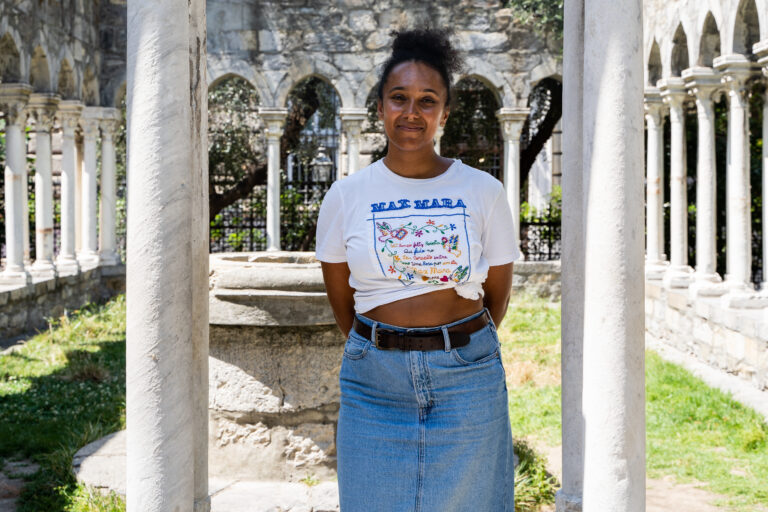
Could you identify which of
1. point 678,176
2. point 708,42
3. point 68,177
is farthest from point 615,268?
point 68,177

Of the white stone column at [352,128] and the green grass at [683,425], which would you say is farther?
the white stone column at [352,128]

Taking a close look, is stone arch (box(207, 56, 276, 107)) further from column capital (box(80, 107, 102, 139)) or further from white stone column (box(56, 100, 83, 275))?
white stone column (box(56, 100, 83, 275))

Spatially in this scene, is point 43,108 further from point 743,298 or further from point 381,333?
point 381,333

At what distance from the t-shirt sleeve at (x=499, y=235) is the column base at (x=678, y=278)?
26.2 ft

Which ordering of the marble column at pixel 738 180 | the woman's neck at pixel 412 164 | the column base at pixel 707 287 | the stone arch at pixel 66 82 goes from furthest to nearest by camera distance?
the stone arch at pixel 66 82 < the column base at pixel 707 287 < the marble column at pixel 738 180 < the woman's neck at pixel 412 164

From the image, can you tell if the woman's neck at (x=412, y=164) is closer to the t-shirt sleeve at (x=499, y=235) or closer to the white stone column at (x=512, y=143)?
the t-shirt sleeve at (x=499, y=235)

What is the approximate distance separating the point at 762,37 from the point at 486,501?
244 inches

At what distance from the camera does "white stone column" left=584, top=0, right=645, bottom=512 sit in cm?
268

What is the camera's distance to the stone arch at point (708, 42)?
945cm

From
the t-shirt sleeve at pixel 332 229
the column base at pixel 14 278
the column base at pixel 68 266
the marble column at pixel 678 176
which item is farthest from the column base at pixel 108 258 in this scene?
the t-shirt sleeve at pixel 332 229

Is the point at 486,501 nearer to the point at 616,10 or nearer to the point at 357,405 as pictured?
the point at 357,405

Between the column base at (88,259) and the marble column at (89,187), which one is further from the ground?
the marble column at (89,187)

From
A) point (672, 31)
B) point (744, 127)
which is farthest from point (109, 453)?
point (672, 31)

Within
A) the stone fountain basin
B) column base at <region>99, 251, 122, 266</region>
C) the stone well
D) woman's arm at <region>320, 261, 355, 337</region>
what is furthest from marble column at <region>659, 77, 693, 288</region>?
woman's arm at <region>320, 261, 355, 337</region>
